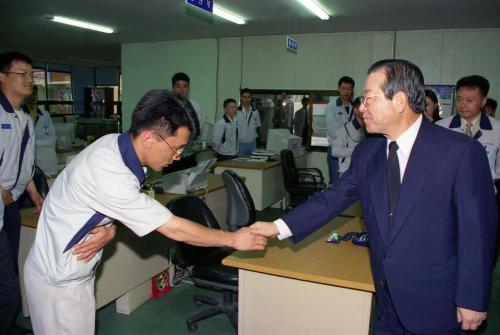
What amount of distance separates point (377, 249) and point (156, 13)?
585 cm

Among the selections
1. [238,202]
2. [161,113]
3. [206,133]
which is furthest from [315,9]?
[161,113]

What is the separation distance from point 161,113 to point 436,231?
3.54ft

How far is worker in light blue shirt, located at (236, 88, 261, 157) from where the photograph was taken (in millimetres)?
7258

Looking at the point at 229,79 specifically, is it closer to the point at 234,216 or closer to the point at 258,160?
the point at 258,160

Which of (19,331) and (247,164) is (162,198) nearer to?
(19,331)

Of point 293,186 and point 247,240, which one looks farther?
point 293,186

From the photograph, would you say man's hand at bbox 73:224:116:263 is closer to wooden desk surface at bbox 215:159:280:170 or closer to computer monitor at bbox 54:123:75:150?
wooden desk surface at bbox 215:159:280:170

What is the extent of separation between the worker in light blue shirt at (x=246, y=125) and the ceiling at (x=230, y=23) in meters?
1.34

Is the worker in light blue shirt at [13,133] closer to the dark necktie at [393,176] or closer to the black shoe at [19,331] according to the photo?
the black shoe at [19,331]

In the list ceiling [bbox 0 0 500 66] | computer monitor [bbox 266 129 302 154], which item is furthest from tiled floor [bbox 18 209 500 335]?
ceiling [bbox 0 0 500 66]

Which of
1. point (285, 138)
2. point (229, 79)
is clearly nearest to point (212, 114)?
point (229, 79)

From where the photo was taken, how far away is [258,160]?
6027 mm

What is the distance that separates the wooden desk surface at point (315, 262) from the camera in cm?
Answer: 188

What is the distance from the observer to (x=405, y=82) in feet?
4.77
